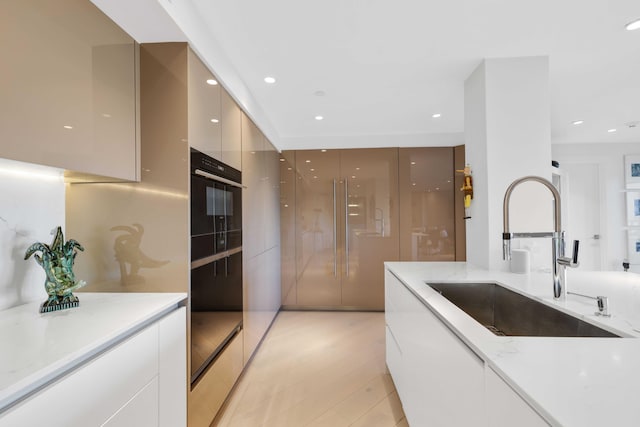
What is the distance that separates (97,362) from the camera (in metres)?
0.89

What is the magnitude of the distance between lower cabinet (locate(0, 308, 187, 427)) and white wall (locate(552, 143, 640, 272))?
5.32m

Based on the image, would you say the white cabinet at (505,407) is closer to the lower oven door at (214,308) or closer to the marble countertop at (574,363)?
the marble countertop at (574,363)

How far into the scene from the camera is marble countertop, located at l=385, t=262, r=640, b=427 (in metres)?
0.51

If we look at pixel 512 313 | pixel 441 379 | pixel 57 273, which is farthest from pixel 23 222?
pixel 512 313

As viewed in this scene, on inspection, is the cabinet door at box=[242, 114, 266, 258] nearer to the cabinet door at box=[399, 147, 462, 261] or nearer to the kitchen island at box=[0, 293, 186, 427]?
the kitchen island at box=[0, 293, 186, 427]

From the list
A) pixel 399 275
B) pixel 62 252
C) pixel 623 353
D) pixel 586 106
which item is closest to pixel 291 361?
pixel 399 275

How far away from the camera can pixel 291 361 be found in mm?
2541

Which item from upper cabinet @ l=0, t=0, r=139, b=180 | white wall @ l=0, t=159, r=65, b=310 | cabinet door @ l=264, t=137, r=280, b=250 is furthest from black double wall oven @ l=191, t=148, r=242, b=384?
cabinet door @ l=264, t=137, r=280, b=250

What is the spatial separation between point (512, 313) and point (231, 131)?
6.58ft

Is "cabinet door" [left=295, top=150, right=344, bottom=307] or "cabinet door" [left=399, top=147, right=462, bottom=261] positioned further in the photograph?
"cabinet door" [left=295, top=150, right=344, bottom=307]

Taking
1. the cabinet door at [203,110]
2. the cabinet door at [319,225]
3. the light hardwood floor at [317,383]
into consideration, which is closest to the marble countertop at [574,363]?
the light hardwood floor at [317,383]

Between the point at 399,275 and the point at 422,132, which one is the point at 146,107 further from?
the point at 422,132

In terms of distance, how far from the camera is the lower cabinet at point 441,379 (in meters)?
0.69

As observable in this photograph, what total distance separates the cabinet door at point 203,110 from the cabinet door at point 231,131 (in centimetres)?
7
